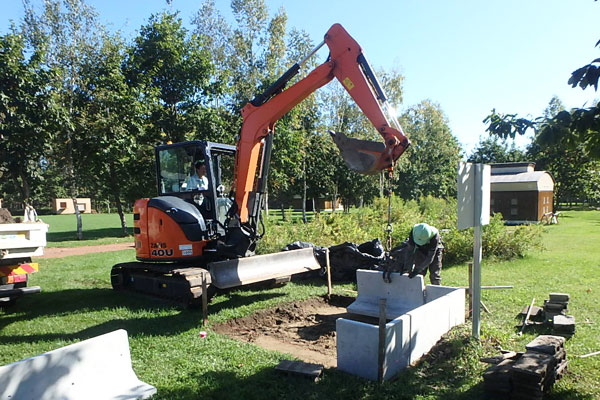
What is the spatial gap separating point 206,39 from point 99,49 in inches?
241

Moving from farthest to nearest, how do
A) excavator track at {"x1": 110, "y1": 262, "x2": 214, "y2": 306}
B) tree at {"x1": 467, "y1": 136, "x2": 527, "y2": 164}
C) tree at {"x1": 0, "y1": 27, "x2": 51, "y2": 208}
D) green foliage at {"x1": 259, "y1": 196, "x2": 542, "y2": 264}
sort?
tree at {"x1": 467, "y1": 136, "x2": 527, "y2": 164}, tree at {"x1": 0, "y1": 27, "x2": 51, "y2": 208}, green foliage at {"x1": 259, "y1": 196, "x2": 542, "y2": 264}, excavator track at {"x1": 110, "y1": 262, "x2": 214, "y2": 306}

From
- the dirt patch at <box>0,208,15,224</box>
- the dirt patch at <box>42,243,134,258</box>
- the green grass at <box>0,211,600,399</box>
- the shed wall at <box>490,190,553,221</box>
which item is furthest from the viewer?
the shed wall at <box>490,190,553,221</box>

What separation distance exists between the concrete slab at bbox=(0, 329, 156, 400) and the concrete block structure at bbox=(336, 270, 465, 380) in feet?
6.72

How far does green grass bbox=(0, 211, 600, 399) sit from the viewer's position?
4051mm

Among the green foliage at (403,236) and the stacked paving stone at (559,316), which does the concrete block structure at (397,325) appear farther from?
the green foliage at (403,236)

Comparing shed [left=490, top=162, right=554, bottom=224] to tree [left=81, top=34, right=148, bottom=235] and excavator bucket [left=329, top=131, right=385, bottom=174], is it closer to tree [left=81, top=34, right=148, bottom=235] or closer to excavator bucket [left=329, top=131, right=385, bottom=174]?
tree [left=81, top=34, right=148, bottom=235]

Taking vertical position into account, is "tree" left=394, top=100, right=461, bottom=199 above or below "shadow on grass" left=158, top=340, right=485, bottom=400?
above

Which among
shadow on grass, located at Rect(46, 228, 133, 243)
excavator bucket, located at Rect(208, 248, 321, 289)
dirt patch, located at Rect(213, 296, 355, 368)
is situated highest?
excavator bucket, located at Rect(208, 248, 321, 289)

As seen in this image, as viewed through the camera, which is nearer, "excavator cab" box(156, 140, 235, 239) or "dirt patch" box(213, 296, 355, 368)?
"dirt patch" box(213, 296, 355, 368)

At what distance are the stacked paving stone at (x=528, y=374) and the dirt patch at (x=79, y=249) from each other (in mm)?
14364

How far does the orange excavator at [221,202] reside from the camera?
6477 mm

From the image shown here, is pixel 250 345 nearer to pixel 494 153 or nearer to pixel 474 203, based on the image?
pixel 474 203

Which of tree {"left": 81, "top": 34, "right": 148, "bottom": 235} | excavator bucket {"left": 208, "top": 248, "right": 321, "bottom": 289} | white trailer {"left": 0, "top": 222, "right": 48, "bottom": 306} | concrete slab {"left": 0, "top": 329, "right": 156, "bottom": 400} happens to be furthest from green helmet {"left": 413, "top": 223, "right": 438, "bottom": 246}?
tree {"left": 81, "top": 34, "right": 148, "bottom": 235}

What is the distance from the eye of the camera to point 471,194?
5141 millimetres
